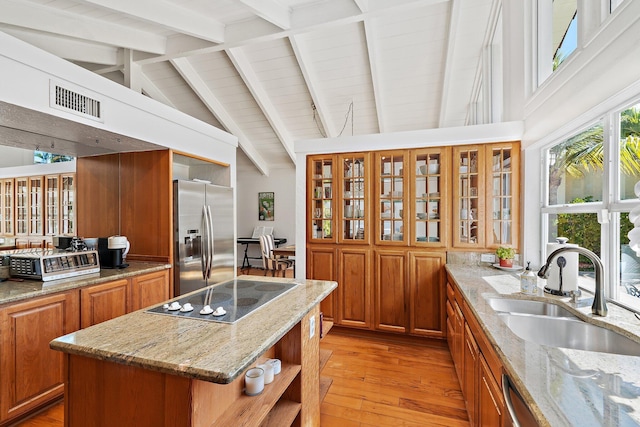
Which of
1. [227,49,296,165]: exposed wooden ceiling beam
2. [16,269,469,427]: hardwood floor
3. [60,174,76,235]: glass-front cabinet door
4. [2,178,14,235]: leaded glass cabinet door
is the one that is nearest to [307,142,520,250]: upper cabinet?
[16,269,469,427]: hardwood floor

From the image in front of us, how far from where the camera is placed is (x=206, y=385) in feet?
3.59

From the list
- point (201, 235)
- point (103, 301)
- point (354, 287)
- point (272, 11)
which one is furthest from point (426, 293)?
point (272, 11)

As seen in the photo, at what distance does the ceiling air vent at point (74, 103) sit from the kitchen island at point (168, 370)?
5.90 feet

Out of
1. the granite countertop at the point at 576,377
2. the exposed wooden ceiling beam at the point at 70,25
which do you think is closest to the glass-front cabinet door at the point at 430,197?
the granite countertop at the point at 576,377

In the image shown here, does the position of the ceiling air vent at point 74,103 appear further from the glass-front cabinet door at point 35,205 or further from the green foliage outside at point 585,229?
the green foliage outside at point 585,229

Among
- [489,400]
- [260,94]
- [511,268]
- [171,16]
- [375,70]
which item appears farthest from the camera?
[260,94]

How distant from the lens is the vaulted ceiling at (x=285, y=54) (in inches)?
120

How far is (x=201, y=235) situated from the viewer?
140 inches

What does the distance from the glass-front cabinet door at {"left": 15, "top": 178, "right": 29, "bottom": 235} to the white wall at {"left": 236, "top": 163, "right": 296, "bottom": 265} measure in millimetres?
5226

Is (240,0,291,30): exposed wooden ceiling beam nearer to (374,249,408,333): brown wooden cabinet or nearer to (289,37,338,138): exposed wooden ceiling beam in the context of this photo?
(289,37,338,138): exposed wooden ceiling beam

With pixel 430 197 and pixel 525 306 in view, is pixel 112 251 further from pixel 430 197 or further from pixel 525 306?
pixel 525 306

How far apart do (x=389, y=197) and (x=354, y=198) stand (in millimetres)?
399

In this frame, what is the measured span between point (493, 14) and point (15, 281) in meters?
5.29

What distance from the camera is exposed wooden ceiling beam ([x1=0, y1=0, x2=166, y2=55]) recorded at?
2.57 meters
